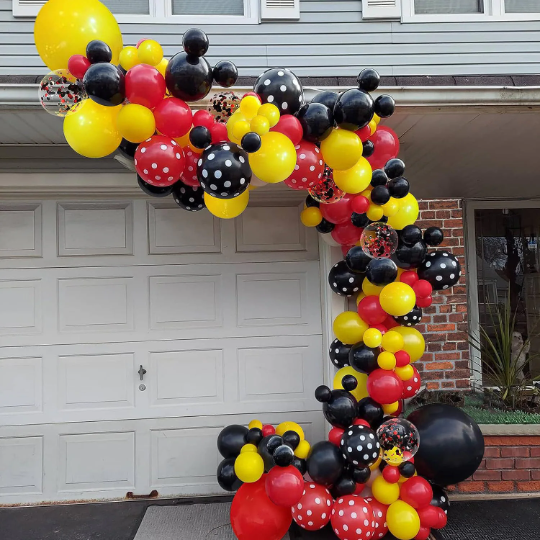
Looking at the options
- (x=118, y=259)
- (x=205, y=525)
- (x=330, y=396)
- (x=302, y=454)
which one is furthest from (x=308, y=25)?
(x=205, y=525)

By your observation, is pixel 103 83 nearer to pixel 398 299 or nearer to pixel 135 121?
pixel 135 121

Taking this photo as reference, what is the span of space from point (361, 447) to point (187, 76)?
6.46 feet

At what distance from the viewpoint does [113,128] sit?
6.00 feet

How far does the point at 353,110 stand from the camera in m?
1.90

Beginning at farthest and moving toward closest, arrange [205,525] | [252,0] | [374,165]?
1. [252,0]
2. [205,525]
3. [374,165]

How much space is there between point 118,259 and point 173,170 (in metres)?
1.63

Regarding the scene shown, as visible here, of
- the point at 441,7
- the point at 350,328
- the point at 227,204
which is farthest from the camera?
the point at 441,7

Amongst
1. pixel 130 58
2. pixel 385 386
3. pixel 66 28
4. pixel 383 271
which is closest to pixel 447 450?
pixel 385 386

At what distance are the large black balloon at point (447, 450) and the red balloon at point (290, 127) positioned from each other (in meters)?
1.83

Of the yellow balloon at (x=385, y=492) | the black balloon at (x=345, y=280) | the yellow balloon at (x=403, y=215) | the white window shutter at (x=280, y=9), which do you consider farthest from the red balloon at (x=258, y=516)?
the white window shutter at (x=280, y=9)

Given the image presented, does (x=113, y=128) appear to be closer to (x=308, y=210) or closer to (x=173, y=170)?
(x=173, y=170)

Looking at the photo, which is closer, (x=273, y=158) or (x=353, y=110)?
(x=273, y=158)

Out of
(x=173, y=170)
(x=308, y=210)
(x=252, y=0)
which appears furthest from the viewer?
(x=252, y=0)

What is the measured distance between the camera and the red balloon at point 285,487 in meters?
2.19
